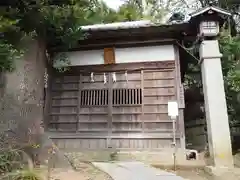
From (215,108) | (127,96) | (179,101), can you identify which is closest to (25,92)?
(127,96)

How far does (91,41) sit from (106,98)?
86.2 inches

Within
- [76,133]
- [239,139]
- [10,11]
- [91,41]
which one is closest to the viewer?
[10,11]

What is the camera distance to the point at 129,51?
32.9ft

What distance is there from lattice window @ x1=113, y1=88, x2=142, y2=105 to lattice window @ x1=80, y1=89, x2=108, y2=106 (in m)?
0.36

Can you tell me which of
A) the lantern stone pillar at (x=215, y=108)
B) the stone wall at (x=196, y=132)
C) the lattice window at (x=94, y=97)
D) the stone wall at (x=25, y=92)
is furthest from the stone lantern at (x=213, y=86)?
the stone wall at (x=196, y=132)

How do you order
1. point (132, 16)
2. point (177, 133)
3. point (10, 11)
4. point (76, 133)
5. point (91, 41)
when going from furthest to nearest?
point (132, 16)
point (91, 41)
point (76, 133)
point (177, 133)
point (10, 11)

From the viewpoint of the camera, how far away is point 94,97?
32.3 feet

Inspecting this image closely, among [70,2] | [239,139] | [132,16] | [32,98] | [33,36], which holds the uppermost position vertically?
[132,16]

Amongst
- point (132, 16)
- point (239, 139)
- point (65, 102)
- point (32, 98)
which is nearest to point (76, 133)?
point (65, 102)

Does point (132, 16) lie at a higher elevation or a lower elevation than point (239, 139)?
higher

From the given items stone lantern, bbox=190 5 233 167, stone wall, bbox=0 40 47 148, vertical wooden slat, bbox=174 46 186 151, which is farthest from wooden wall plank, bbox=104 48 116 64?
stone lantern, bbox=190 5 233 167

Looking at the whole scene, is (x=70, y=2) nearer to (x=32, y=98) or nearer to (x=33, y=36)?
(x=33, y=36)

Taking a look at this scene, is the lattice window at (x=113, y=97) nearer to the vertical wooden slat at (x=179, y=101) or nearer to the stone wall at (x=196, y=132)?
the vertical wooden slat at (x=179, y=101)

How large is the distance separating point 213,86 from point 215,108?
2.28 feet
